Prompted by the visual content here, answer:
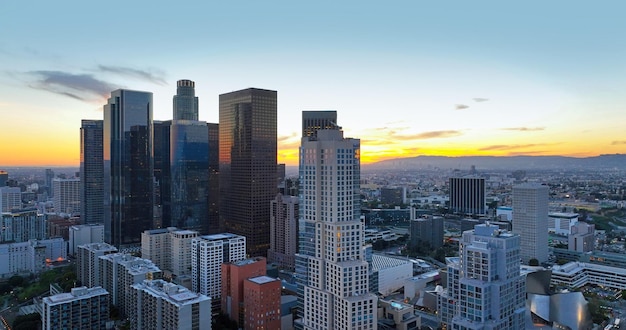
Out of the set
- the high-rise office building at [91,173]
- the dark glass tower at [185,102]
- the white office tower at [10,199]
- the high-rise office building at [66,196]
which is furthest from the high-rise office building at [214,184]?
the white office tower at [10,199]

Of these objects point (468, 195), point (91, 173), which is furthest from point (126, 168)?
point (468, 195)

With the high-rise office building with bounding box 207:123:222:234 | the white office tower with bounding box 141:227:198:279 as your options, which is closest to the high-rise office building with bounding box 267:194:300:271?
the white office tower with bounding box 141:227:198:279

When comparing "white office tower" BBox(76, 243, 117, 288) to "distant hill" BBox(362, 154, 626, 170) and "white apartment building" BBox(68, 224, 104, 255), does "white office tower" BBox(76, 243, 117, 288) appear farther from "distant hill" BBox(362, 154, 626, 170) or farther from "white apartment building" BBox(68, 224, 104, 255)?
"distant hill" BBox(362, 154, 626, 170)

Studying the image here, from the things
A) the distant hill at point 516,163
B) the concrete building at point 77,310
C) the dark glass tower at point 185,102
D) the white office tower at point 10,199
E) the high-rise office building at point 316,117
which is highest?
the dark glass tower at point 185,102

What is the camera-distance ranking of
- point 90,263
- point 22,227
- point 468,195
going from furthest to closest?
point 468,195, point 22,227, point 90,263

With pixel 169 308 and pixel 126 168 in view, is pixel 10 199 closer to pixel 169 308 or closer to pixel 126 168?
pixel 126 168

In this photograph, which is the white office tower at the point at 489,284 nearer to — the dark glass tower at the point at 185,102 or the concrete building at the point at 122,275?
the concrete building at the point at 122,275

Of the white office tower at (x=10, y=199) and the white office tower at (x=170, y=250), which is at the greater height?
the white office tower at (x=10, y=199)

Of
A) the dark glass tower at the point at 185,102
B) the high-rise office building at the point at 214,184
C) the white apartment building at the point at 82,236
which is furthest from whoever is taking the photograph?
the dark glass tower at the point at 185,102
